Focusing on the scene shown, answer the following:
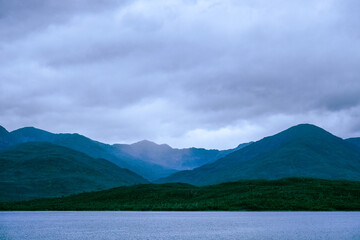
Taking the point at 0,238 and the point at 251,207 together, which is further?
the point at 251,207

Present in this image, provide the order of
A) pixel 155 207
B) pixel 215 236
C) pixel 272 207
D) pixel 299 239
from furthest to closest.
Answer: pixel 155 207
pixel 272 207
pixel 215 236
pixel 299 239

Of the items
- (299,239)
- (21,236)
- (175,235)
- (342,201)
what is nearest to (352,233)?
(299,239)

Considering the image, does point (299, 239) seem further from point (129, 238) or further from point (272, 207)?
point (272, 207)

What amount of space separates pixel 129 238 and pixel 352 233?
37.5 metres

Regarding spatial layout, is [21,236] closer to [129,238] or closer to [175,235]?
[129,238]

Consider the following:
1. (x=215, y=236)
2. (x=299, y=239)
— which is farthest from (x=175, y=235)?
(x=299, y=239)

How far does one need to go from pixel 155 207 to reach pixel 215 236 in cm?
13043

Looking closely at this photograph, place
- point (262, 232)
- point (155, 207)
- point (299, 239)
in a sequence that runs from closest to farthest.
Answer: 1. point (299, 239)
2. point (262, 232)
3. point (155, 207)

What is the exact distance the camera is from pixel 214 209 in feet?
622

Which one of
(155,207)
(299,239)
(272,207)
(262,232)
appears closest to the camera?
(299,239)

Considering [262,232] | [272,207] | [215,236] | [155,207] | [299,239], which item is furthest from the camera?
[155,207]

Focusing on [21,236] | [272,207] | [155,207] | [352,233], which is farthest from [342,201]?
[21,236]

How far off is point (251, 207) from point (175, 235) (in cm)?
11953

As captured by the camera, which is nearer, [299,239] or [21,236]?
[299,239]
